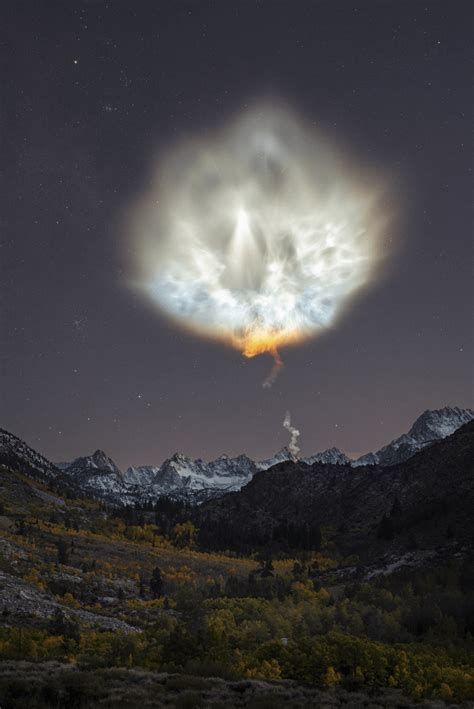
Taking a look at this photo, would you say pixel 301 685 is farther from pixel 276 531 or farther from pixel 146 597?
pixel 276 531

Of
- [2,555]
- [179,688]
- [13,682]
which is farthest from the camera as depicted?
[2,555]

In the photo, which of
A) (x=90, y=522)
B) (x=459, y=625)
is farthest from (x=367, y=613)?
(x=90, y=522)

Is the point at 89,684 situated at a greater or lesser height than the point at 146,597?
lesser

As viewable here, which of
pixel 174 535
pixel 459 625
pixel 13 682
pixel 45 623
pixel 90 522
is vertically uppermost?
pixel 90 522

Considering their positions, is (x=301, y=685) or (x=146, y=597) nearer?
(x=301, y=685)

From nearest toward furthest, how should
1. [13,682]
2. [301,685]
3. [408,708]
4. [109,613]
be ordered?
[13,682] → [408,708] → [301,685] → [109,613]

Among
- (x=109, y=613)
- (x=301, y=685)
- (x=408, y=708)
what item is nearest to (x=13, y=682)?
(x=301, y=685)

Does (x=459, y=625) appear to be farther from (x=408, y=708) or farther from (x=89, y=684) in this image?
(x=89, y=684)

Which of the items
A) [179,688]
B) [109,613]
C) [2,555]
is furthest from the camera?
[2,555]

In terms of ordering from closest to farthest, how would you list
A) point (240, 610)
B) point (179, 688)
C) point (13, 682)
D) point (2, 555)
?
point (13, 682), point (179, 688), point (240, 610), point (2, 555)
